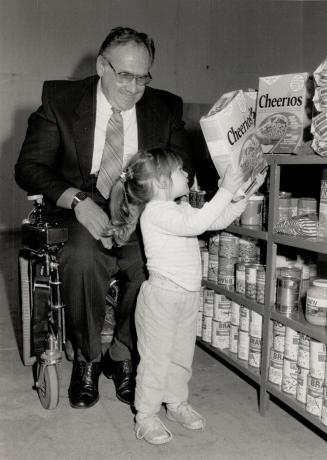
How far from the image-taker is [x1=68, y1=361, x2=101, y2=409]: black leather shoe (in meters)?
2.25

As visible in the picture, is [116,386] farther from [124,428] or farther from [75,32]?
[75,32]

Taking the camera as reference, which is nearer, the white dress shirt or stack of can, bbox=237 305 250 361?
stack of can, bbox=237 305 250 361

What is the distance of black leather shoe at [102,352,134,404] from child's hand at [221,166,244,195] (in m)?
1.01

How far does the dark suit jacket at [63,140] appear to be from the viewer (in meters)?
2.44

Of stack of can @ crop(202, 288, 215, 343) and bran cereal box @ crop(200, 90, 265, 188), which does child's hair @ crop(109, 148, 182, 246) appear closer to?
bran cereal box @ crop(200, 90, 265, 188)

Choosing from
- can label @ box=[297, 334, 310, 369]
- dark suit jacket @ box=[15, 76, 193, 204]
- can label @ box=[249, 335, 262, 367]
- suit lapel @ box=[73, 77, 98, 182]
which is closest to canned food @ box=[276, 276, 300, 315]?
can label @ box=[297, 334, 310, 369]

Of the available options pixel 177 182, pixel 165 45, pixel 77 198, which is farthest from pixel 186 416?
pixel 165 45

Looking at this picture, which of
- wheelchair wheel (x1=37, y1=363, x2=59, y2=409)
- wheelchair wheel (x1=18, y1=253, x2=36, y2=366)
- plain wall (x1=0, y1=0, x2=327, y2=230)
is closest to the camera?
wheelchair wheel (x1=37, y1=363, x2=59, y2=409)

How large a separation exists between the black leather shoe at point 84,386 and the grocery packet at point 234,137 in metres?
1.02

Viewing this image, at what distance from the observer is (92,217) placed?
89.6 inches

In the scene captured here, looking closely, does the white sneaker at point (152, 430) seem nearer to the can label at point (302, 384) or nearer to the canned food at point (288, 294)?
the can label at point (302, 384)

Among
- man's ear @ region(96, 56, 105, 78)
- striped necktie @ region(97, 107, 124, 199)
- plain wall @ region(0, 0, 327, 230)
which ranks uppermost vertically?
plain wall @ region(0, 0, 327, 230)

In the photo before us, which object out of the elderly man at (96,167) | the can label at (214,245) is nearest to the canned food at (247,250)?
the can label at (214,245)

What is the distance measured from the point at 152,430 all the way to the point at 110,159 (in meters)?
1.20
